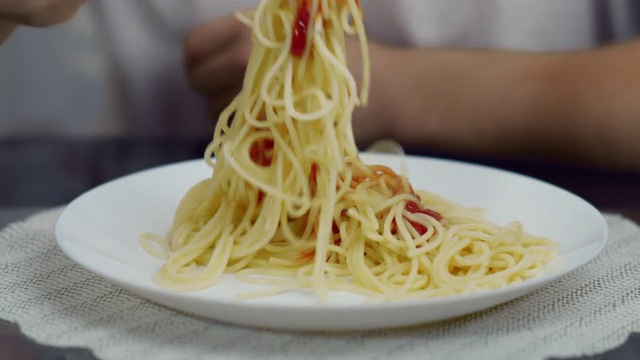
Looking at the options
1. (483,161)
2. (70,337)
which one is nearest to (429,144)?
(483,161)

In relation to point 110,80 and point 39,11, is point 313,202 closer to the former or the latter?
point 39,11

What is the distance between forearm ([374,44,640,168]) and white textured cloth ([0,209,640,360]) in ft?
1.90

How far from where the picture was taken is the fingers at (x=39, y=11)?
1.69 metres

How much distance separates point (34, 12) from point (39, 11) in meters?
0.02

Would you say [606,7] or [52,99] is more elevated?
[606,7]

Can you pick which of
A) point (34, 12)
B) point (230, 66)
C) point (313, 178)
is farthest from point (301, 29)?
point (34, 12)

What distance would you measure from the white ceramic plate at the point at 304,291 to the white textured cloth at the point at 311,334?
0.03m

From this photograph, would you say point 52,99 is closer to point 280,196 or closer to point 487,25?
point 487,25

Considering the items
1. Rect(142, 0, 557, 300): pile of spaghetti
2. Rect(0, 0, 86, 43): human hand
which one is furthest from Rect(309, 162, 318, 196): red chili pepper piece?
Rect(0, 0, 86, 43): human hand

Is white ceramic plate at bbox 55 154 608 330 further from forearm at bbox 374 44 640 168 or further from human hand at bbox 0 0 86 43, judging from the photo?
human hand at bbox 0 0 86 43

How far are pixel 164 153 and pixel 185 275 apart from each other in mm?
846

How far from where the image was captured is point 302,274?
98 cm

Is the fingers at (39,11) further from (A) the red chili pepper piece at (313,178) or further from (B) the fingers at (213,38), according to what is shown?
(A) the red chili pepper piece at (313,178)

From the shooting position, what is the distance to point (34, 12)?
175cm
